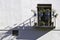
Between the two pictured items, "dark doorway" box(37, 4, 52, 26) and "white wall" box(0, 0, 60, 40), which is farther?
"white wall" box(0, 0, 60, 40)

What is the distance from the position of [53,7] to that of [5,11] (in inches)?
84.5

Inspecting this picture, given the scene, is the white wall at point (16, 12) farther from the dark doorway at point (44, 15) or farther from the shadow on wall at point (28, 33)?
the dark doorway at point (44, 15)

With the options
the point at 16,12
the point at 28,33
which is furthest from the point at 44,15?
the point at 16,12

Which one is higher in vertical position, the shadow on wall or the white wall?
the white wall

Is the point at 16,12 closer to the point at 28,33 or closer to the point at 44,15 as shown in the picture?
the point at 28,33

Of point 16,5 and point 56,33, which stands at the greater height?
point 16,5

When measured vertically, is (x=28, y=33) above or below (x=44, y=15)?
below

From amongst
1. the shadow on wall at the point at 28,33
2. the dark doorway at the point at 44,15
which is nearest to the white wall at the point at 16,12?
the shadow on wall at the point at 28,33

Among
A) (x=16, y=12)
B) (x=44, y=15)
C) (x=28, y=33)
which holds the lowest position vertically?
(x=28, y=33)

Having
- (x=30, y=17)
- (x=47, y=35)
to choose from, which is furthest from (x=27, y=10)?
(x=47, y=35)

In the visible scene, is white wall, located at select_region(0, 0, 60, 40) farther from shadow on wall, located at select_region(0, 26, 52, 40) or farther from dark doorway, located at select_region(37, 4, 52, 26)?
dark doorway, located at select_region(37, 4, 52, 26)

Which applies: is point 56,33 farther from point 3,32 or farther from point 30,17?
point 3,32

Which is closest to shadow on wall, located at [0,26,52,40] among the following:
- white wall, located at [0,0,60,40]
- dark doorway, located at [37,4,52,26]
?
white wall, located at [0,0,60,40]

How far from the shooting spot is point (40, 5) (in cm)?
1540
